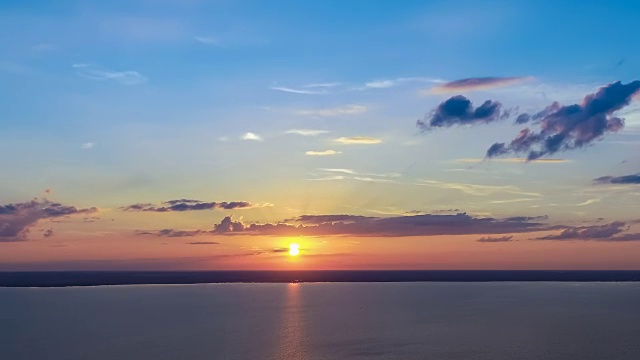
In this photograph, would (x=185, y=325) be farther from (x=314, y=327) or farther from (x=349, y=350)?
(x=349, y=350)

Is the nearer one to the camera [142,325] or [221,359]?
[221,359]

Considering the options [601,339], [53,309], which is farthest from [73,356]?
[53,309]

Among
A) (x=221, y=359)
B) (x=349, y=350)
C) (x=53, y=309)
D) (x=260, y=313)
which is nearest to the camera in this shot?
(x=221, y=359)

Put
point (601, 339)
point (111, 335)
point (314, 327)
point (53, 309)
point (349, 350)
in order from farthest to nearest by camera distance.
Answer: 1. point (53, 309)
2. point (314, 327)
3. point (111, 335)
4. point (601, 339)
5. point (349, 350)

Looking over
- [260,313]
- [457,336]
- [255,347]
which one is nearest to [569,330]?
[457,336]

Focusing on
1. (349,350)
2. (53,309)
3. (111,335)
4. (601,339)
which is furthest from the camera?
(53,309)

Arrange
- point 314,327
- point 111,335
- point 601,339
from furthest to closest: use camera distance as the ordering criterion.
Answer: point 314,327 < point 111,335 < point 601,339

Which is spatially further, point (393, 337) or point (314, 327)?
point (314, 327)

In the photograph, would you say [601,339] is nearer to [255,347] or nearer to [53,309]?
[255,347]

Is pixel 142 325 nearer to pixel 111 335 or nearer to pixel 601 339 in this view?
pixel 111 335
